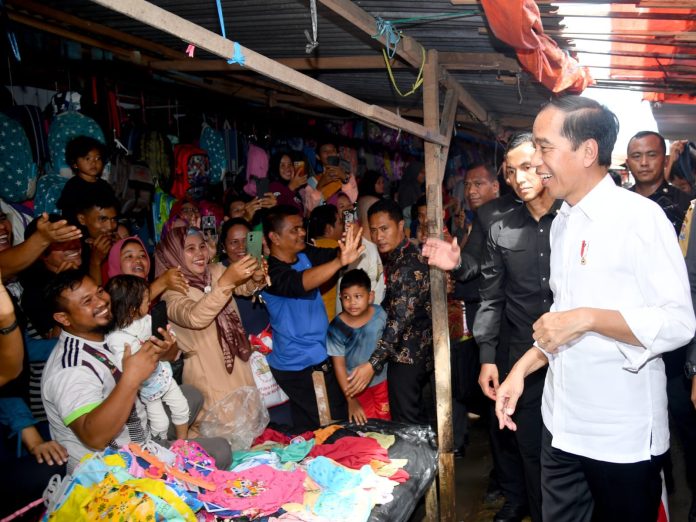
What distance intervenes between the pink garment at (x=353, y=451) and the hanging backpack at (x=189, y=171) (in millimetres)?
2869

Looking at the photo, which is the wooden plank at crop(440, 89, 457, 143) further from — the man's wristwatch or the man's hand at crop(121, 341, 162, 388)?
the man's hand at crop(121, 341, 162, 388)

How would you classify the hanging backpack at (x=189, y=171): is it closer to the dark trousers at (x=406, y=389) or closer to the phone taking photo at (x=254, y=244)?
the phone taking photo at (x=254, y=244)

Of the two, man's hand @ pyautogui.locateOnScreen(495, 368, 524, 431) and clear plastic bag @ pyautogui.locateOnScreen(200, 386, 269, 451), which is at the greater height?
man's hand @ pyautogui.locateOnScreen(495, 368, 524, 431)

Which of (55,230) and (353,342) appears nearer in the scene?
(55,230)

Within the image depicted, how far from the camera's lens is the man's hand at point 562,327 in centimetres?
188

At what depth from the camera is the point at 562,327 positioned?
189 centimetres

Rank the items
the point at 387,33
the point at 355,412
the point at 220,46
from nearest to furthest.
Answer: the point at 220,46, the point at 387,33, the point at 355,412

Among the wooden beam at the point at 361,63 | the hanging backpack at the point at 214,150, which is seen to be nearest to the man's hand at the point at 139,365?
the wooden beam at the point at 361,63

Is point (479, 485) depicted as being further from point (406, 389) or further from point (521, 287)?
point (521, 287)

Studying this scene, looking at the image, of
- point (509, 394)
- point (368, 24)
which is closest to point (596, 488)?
point (509, 394)

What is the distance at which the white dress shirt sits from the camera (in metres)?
1.86

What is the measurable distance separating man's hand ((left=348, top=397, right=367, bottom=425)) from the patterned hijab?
2.53ft

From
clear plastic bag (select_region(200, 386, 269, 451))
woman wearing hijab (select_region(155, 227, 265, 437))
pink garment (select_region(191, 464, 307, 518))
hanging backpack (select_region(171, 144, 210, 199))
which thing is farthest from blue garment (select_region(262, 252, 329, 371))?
hanging backpack (select_region(171, 144, 210, 199))

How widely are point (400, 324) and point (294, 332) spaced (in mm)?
701
